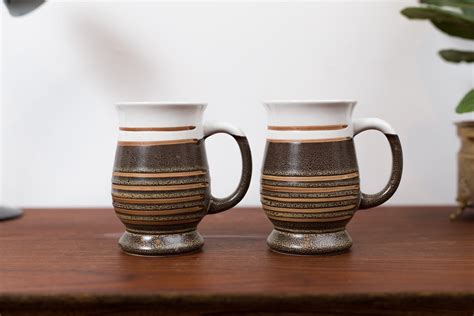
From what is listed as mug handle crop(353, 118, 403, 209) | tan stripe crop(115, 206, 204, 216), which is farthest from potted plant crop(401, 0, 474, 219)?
tan stripe crop(115, 206, 204, 216)

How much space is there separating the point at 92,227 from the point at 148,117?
28 centimetres

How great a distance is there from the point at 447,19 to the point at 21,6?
64cm

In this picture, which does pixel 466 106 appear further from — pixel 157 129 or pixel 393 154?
pixel 157 129

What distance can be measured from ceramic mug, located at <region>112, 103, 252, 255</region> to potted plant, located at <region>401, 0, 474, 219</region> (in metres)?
0.38

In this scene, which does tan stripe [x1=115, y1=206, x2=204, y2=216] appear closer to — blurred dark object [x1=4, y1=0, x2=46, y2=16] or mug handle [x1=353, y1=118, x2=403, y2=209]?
mug handle [x1=353, y1=118, x2=403, y2=209]

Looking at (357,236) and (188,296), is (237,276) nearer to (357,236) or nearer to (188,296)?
(188,296)

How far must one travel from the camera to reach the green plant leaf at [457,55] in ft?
3.15

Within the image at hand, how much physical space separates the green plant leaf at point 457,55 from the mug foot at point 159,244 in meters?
0.53

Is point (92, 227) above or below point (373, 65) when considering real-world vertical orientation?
below

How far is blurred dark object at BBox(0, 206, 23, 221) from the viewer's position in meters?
0.98

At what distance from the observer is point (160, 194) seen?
0.71 meters

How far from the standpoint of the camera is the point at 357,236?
84 centimetres

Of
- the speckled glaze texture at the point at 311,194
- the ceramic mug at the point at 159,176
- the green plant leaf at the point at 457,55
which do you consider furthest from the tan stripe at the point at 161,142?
the green plant leaf at the point at 457,55

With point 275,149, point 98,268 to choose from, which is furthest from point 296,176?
point 98,268
